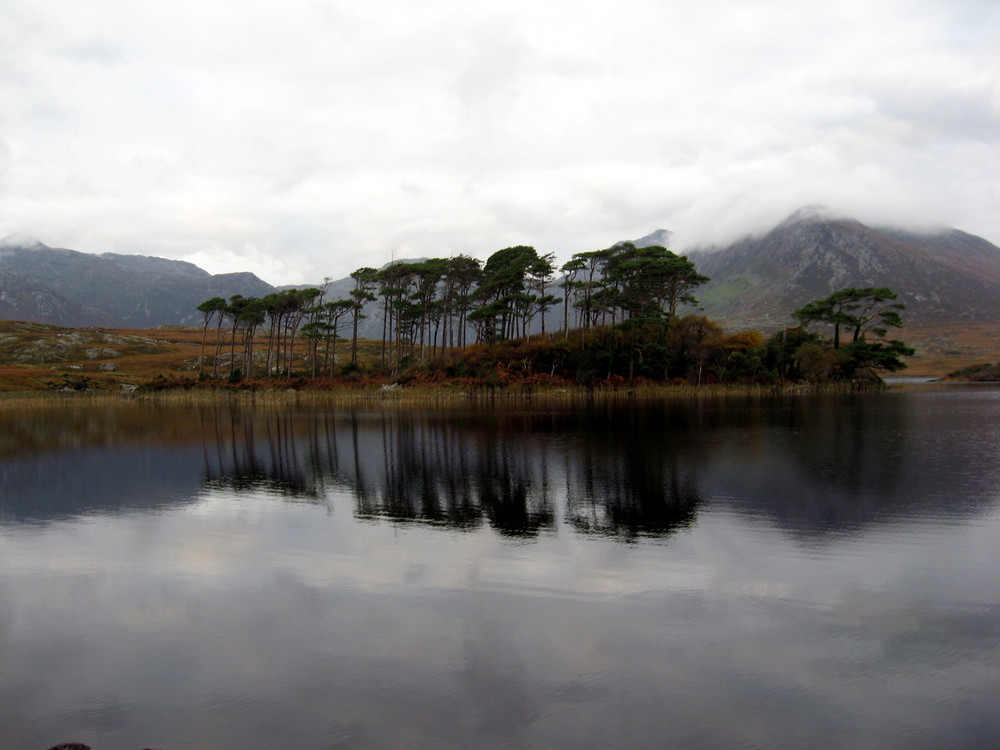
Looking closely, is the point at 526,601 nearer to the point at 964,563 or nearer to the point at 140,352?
the point at 964,563

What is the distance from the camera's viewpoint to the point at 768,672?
21.9 feet

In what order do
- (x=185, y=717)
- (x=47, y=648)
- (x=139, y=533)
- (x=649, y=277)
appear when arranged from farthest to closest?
(x=649, y=277)
(x=139, y=533)
(x=47, y=648)
(x=185, y=717)

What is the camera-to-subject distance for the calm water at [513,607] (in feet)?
19.5

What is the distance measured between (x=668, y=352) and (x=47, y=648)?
61.6 meters

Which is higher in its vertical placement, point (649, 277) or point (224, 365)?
point (649, 277)

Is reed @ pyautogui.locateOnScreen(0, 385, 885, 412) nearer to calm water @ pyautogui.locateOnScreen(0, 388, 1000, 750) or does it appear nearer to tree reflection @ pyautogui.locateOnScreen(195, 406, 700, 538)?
tree reflection @ pyautogui.locateOnScreen(195, 406, 700, 538)

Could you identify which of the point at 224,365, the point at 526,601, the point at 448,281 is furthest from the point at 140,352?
the point at 526,601

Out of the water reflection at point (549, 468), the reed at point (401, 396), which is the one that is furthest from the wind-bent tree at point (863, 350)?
the water reflection at point (549, 468)

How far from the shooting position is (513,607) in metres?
8.62

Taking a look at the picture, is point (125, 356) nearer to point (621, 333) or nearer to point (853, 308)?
point (621, 333)

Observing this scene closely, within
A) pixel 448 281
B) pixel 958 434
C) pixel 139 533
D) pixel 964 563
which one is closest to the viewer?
pixel 964 563

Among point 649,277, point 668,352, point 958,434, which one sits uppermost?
point 649,277

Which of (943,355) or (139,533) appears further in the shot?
(943,355)

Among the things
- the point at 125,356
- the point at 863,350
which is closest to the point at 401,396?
the point at 863,350
